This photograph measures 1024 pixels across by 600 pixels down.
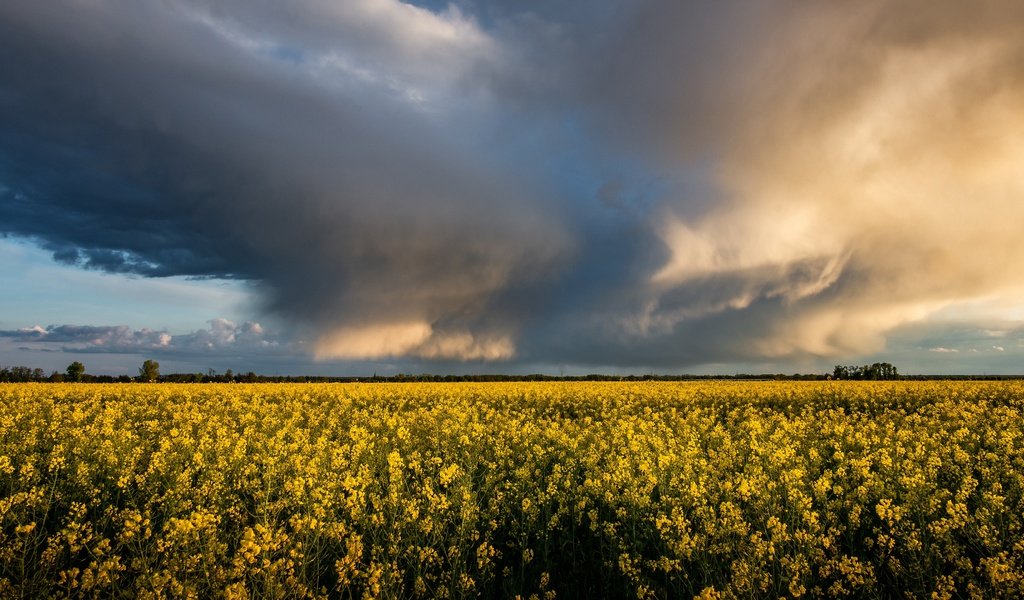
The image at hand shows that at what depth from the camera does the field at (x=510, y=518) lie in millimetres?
6098

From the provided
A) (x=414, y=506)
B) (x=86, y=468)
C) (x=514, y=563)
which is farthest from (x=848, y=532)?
(x=86, y=468)

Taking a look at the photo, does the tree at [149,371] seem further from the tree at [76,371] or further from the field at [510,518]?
the field at [510,518]

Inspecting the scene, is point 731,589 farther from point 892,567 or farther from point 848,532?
point 848,532

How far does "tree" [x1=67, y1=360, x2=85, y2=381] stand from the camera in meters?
52.7

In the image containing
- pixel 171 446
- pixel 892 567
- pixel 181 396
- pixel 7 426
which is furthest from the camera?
pixel 181 396

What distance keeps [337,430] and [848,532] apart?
1223 cm

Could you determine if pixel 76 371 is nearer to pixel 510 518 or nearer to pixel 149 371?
pixel 149 371

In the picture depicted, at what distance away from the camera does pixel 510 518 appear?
29.1ft

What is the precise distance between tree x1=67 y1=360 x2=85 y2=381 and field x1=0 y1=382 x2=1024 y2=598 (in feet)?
162

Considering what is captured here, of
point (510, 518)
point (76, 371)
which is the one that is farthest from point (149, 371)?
point (510, 518)

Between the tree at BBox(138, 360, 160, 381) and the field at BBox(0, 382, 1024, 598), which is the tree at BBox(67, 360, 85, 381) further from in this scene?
the field at BBox(0, 382, 1024, 598)

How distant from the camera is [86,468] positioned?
9.26 metres

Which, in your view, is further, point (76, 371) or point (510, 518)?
point (76, 371)

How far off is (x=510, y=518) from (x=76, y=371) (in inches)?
2603
